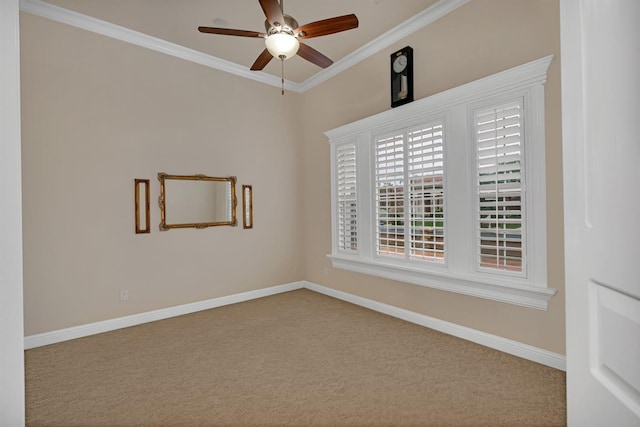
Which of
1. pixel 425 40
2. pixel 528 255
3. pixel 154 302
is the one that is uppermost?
pixel 425 40

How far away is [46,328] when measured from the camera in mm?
3119

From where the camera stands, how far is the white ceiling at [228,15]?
10.2 feet

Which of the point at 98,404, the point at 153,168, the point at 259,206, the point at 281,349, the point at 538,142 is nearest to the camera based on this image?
the point at 98,404

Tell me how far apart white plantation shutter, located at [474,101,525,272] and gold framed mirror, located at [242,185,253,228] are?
3.05 metres

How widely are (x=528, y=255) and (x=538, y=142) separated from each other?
0.93m

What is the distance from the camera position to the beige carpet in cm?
198

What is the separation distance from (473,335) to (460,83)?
248cm

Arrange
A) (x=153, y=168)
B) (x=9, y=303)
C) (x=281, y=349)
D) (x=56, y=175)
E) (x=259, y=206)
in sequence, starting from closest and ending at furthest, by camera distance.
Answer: (x=9, y=303)
(x=281, y=349)
(x=56, y=175)
(x=153, y=168)
(x=259, y=206)

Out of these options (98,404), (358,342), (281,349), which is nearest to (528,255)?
(358,342)

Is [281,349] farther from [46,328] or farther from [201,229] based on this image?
[46,328]

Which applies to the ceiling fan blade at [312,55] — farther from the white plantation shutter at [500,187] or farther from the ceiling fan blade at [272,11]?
the white plantation shutter at [500,187]

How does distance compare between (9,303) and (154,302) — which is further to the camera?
(154,302)

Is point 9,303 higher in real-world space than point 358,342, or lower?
higher

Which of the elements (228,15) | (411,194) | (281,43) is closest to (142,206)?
(228,15)
